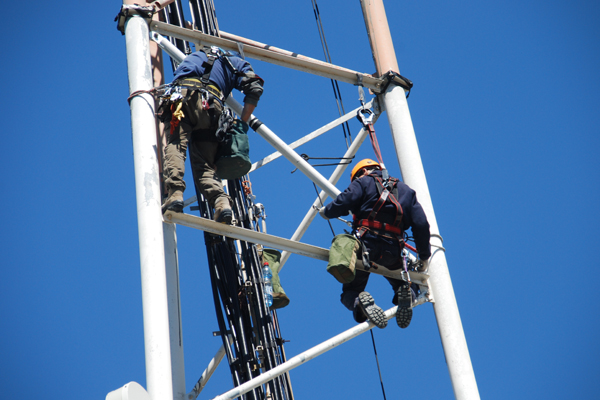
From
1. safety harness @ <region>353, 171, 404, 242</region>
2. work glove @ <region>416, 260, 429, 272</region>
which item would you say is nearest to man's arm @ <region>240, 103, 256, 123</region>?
safety harness @ <region>353, 171, 404, 242</region>

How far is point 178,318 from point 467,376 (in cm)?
289

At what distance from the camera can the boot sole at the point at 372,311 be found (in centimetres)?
767

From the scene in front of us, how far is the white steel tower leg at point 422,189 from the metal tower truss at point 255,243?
0.01 meters

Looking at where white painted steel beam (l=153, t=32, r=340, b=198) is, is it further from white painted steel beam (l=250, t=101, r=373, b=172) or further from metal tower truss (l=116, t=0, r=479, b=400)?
white painted steel beam (l=250, t=101, r=373, b=172)

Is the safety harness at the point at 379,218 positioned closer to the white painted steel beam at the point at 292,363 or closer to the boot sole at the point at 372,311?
the boot sole at the point at 372,311

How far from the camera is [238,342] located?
852 cm

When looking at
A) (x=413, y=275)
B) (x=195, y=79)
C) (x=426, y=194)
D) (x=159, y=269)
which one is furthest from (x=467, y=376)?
(x=195, y=79)

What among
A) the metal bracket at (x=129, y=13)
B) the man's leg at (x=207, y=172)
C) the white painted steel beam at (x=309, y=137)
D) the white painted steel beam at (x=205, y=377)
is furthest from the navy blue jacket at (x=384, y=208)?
the metal bracket at (x=129, y=13)

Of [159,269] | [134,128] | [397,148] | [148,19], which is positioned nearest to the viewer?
[159,269]

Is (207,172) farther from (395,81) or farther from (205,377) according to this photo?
(395,81)

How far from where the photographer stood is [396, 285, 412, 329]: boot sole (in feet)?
25.8

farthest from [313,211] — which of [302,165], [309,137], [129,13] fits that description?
[129,13]

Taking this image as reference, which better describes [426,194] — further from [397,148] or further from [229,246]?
[229,246]

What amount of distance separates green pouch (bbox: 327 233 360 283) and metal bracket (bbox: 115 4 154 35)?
3033mm
